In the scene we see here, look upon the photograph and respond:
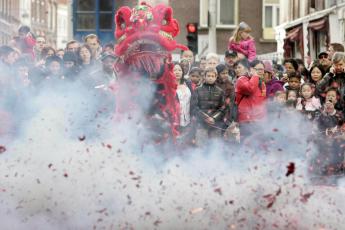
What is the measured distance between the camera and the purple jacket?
1199cm

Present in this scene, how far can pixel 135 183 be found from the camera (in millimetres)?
7504

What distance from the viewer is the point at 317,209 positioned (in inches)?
291

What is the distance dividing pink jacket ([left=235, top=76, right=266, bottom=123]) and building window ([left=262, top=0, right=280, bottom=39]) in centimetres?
2431

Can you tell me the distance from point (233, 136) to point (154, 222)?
354cm

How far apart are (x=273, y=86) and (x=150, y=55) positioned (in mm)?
3834

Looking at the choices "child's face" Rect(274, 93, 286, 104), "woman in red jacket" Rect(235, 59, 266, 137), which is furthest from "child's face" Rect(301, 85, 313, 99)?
"woman in red jacket" Rect(235, 59, 266, 137)

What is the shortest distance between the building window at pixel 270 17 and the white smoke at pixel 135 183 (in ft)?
90.3

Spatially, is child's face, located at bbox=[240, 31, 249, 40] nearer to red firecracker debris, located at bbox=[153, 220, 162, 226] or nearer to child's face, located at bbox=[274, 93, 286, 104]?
child's face, located at bbox=[274, 93, 286, 104]

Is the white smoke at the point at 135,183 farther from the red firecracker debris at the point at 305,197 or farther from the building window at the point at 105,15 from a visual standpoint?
the building window at the point at 105,15

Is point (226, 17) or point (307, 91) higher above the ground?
point (226, 17)

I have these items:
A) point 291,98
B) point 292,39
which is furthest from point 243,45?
point 292,39

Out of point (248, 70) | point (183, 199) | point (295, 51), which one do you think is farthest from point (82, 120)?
point (295, 51)

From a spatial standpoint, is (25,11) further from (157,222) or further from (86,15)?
(157,222)

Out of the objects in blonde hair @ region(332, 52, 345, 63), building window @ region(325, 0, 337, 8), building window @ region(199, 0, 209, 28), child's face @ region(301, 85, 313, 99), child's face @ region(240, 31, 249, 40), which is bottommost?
child's face @ region(301, 85, 313, 99)
